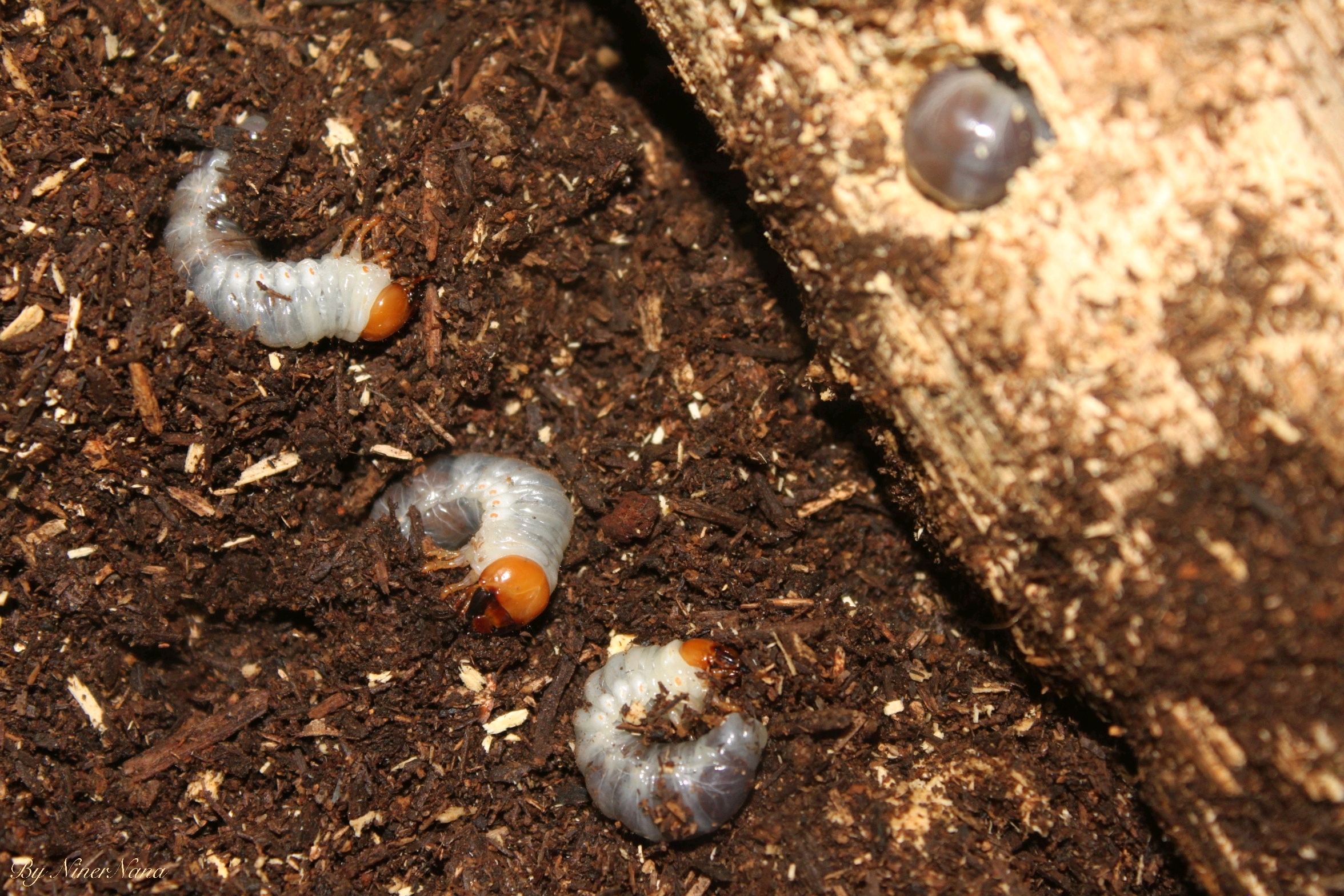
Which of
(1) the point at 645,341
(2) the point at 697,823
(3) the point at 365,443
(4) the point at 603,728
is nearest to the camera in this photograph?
(2) the point at 697,823

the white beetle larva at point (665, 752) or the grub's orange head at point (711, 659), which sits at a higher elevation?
the grub's orange head at point (711, 659)

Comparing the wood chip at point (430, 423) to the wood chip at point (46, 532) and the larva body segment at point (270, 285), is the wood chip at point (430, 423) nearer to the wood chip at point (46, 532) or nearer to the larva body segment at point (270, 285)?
the larva body segment at point (270, 285)

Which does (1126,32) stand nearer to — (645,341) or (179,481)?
(645,341)

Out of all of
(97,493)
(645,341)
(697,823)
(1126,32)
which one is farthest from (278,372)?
(1126,32)

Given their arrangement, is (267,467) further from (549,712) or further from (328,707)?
(549,712)

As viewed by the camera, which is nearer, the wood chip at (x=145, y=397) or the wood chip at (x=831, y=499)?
the wood chip at (x=145, y=397)

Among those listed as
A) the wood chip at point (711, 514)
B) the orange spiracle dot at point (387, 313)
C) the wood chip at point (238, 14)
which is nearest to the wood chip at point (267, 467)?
the orange spiracle dot at point (387, 313)
